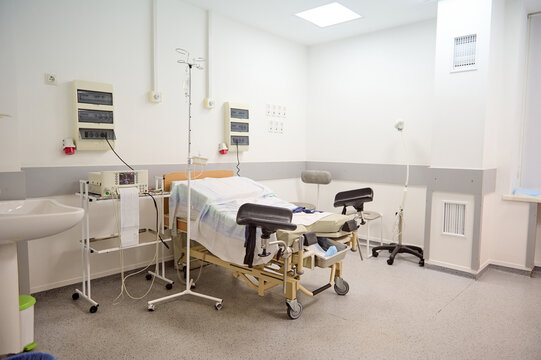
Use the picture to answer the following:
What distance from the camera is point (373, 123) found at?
15.6ft

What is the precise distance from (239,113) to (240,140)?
12.6 inches

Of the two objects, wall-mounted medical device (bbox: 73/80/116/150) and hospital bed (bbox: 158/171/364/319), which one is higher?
wall-mounted medical device (bbox: 73/80/116/150)

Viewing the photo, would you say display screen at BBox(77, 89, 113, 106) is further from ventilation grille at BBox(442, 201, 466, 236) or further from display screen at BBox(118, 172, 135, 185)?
ventilation grille at BBox(442, 201, 466, 236)

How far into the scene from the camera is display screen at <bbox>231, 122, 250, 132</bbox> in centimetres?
429

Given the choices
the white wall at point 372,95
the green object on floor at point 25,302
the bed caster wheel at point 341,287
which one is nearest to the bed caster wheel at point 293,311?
the bed caster wheel at point 341,287

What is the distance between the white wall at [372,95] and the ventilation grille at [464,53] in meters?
0.67

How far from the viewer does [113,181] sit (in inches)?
112

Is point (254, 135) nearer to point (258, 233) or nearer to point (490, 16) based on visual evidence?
point (258, 233)

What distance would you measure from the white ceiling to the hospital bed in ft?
6.29

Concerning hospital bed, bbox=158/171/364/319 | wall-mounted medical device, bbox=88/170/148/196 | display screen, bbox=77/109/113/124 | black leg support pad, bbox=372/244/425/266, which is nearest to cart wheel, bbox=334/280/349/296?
hospital bed, bbox=158/171/364/319

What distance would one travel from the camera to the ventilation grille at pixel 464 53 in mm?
3492

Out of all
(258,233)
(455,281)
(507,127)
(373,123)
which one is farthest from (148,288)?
(507,127)

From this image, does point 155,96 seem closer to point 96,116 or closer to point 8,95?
point 96,116

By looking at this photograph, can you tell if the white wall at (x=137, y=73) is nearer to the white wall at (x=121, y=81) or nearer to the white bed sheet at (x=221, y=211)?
the white wall at (x=121, y=81)
